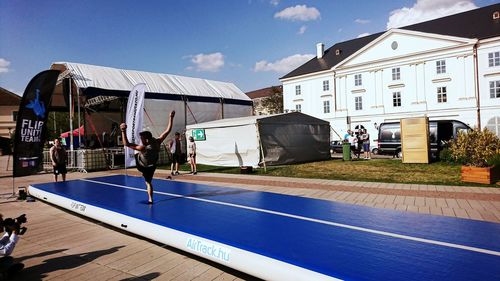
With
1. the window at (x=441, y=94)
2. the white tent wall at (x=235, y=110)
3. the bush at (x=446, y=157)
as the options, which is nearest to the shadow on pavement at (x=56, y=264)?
the bush at (x=446, y=157)

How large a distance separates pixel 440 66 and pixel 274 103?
81.4 feet

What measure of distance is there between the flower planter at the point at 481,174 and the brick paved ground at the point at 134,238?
924 mm

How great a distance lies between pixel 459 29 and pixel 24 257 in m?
41.6

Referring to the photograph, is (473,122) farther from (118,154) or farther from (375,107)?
(118,154)

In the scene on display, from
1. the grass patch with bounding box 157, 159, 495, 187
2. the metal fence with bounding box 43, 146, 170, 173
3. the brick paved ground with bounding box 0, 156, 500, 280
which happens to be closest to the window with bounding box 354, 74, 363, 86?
the grass patch with bounding box 157, 159, 495, 187

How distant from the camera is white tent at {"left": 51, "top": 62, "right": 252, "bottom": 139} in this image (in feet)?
58.9

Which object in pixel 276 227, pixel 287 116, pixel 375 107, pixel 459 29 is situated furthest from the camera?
pixel 375 107

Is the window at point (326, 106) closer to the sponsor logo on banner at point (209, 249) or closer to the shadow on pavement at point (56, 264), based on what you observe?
the shadow on pavement at point (56, 264)

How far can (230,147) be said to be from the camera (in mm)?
16891

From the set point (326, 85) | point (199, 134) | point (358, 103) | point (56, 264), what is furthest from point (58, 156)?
point (326, 85)

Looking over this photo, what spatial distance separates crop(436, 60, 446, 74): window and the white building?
0.02 metres

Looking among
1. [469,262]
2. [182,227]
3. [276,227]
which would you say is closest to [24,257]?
[182,227]

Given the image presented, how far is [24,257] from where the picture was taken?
489cm

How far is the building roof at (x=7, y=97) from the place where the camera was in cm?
5066
